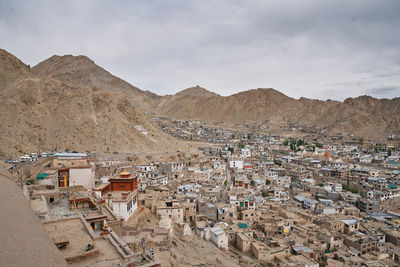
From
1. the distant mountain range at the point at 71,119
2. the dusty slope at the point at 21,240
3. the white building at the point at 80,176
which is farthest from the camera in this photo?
the distant mountain range at the point at 71,119

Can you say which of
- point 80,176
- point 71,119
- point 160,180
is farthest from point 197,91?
point 80,176

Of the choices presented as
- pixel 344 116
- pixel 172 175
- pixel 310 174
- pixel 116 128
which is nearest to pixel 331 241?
pixel 172 175

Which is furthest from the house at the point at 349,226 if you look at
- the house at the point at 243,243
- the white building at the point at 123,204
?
the white building at the point at 123,204

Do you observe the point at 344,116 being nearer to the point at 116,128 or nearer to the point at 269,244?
the point at 116,128

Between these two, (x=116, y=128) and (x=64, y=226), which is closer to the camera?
(x=64, y=226)

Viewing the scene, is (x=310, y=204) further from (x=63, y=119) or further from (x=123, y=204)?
(x=63, y=119)

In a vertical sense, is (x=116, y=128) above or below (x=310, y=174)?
above

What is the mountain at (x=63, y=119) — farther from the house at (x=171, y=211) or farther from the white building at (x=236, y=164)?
the house at (x=171, y=211)
